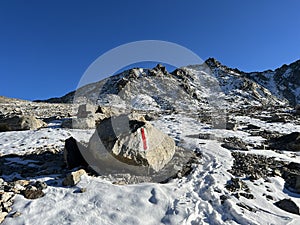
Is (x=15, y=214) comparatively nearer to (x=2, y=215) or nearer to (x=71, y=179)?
(x=2, y=215)

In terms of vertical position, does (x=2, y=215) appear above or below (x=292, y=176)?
above

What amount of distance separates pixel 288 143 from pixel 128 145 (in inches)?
397

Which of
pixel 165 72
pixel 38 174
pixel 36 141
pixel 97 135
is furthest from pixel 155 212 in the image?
pixel 165 72

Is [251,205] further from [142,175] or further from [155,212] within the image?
[142,175]

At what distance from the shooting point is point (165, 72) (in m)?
79.4

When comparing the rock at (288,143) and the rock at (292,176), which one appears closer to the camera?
the rock at (292,176)

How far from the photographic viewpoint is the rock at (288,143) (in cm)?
1311

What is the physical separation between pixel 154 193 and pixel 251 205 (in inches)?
118

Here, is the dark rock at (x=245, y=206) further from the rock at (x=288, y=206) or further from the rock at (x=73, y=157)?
the rock at (x=73, y=157)

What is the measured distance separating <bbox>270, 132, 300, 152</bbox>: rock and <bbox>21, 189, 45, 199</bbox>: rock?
1222cm

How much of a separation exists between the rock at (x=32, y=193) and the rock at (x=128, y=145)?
7.94 ft

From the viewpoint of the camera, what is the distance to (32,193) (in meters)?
6.95

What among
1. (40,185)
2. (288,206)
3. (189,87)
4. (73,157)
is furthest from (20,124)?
(189,87)

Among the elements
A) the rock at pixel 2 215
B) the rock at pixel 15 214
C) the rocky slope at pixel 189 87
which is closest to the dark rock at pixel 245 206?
the rock at pixel 15 214
